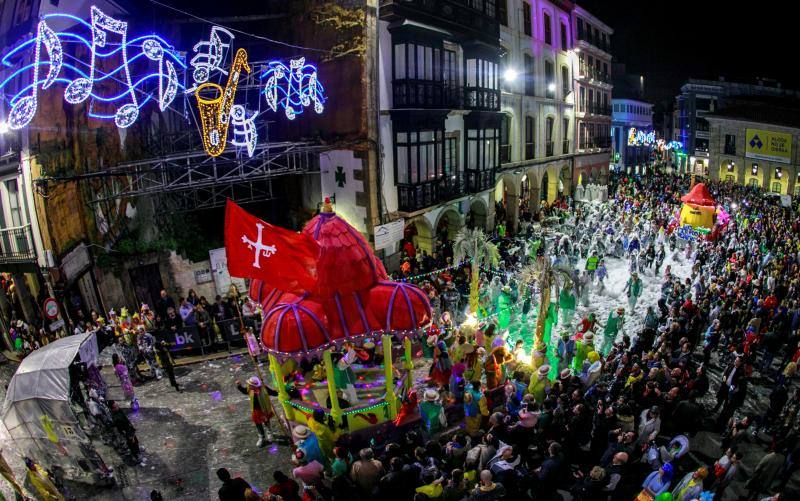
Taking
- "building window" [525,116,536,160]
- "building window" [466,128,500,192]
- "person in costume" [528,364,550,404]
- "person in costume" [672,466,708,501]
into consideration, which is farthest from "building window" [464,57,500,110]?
"person in costume" [672,466,708,501]

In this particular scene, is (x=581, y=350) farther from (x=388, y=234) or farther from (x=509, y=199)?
(x=509, y=199)

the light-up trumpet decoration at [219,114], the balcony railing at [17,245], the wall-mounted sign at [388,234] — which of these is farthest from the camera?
the wall-mounted sign at [388,234]

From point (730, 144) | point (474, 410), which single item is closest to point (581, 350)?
point (474, 410)

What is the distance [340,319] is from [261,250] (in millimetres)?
1936

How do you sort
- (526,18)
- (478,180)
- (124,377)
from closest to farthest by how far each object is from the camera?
(124,377)
(478,180)
(526,18)

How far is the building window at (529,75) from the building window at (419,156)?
11.6 metres

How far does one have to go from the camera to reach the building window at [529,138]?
29641 millimetres

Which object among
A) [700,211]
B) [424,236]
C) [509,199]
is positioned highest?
[509,199]

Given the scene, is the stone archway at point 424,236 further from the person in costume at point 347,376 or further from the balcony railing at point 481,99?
the person in costume at point 347,376

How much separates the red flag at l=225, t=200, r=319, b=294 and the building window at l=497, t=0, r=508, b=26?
21911mm

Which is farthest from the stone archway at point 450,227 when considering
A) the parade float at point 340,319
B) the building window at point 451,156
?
the parade float at point 340,319

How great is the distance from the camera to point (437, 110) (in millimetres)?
19141

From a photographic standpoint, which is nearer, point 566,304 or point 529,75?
point 566,304

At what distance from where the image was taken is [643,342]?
11758 millimetres
